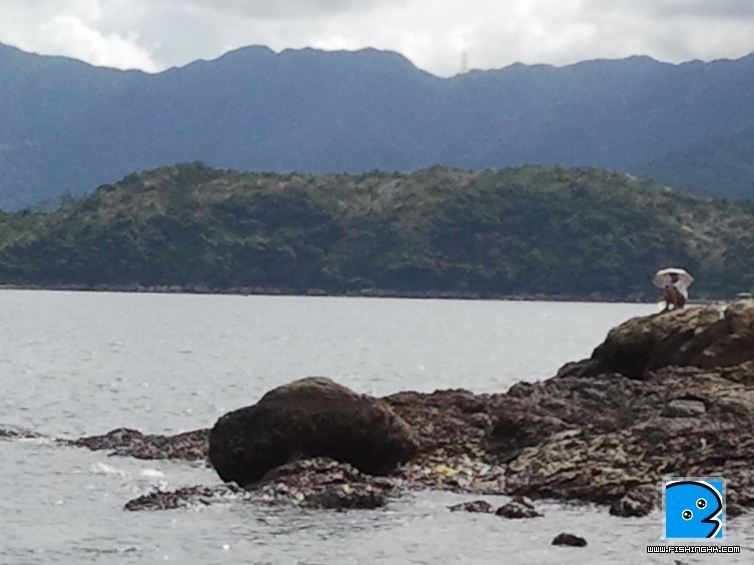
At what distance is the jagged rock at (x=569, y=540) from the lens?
25.8m

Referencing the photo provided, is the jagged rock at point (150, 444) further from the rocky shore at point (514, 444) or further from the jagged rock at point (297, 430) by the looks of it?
the jagged rock at point (297, 430)

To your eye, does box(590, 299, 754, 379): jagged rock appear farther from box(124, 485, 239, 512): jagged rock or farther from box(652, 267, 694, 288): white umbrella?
box(124, 485, 239, 512): jagged rock

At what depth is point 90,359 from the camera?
308ft

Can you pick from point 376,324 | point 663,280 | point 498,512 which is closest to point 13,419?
point 663,280

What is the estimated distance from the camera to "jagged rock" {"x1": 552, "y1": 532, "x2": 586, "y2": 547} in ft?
84.6

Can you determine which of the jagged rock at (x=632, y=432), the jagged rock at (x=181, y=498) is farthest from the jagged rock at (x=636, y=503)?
the jagged rock at (x=181, y=498)

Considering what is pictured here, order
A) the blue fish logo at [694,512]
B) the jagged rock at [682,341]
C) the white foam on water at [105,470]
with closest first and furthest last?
the blue fish logo at [694,512] < the white foam on water at [105,470] < the jagged rock at [682,341]

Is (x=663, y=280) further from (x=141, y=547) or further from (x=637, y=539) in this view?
(x=141, y=547)

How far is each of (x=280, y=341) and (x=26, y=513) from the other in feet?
300

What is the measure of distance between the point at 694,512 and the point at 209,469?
15.0 m

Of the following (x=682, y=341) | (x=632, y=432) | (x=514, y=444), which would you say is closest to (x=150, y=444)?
(x=514, y=444)

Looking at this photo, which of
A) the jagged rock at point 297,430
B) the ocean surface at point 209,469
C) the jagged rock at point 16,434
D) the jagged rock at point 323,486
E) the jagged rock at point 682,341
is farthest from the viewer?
the jagged rock at point 16,434

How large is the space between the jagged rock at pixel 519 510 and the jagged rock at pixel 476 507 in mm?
342

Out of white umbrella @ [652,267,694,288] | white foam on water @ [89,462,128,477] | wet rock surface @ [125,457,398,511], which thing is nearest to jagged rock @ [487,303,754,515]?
wet rock surface @ [125,457,398,511]
